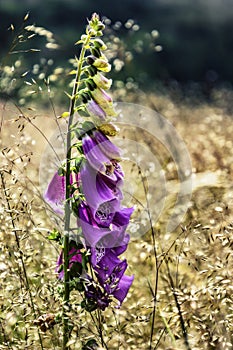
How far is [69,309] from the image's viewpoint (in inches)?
67.3

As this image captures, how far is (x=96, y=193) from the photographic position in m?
1.76

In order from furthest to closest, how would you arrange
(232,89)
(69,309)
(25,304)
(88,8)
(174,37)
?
(88,8) → (174,37) → (232,89) → (25,304) → (69,309)

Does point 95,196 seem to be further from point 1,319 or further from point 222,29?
point 222,29

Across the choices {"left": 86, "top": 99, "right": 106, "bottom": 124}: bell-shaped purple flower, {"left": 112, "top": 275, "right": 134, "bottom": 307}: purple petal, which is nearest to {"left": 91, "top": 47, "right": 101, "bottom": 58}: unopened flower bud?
{"left": 86, "top": 99, "right": 106, "bottom": 124}: bell-shaped purple flower

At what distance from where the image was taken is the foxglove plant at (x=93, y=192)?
5.67 ft

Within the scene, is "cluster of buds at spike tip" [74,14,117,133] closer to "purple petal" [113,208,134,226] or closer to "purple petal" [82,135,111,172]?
"purple petal" [82,135,111,172]

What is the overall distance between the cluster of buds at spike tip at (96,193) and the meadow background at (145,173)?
0.08 m

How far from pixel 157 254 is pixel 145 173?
36 centimetres

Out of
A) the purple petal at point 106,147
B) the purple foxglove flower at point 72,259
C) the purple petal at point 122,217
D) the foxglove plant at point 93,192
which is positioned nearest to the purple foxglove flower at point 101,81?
the foxglove plant at point 93,192

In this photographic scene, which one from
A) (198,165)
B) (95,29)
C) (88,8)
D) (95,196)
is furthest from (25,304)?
(88,8)

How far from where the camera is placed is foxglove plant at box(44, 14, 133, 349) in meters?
1.73

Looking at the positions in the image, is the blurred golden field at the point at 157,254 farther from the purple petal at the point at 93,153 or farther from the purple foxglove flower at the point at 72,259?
A: the purple petal at the point at 93,153

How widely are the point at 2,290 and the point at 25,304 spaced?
1.51 feet

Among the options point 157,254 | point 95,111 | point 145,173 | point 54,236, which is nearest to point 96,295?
point 54,236
